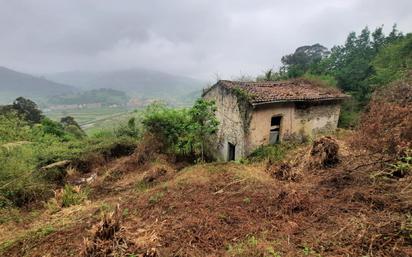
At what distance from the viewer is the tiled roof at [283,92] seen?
1384 centimetres

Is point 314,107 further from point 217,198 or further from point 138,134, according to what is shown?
point 138,134

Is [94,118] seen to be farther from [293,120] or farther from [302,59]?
[293,120]

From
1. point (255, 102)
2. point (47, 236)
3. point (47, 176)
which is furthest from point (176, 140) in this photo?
point (47, 236)

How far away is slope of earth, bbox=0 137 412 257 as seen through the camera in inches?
173

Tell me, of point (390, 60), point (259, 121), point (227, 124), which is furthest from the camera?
point (390, 60)

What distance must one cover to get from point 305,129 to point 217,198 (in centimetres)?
1050

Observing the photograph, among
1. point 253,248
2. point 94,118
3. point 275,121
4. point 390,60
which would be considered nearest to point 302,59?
point 390,60

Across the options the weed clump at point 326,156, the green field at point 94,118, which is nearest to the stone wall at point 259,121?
the weed clump at point 326,156

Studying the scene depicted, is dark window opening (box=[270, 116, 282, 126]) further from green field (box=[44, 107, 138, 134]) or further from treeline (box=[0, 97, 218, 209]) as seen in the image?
green field (box=[44, 107, 138, 134])

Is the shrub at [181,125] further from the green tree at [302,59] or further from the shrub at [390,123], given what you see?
the green tree at [302,59]

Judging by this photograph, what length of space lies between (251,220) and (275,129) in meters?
9.95

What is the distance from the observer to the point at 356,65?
99.1ft

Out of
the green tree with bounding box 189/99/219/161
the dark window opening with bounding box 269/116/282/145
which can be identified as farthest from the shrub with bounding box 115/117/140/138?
the dark window opening with bounding box 269/116/282/145

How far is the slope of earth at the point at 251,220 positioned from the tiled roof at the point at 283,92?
6240 millimetres
